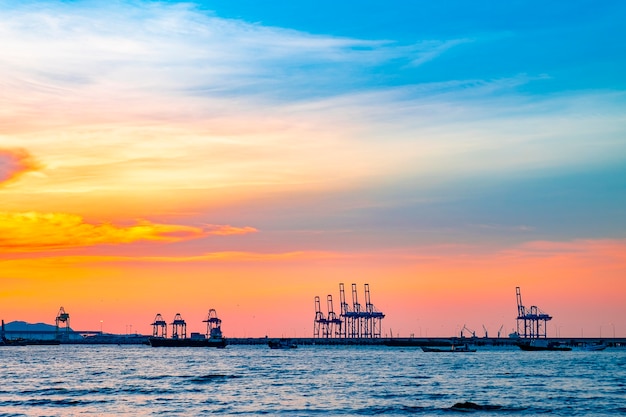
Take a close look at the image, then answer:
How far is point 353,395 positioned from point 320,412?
585 inches

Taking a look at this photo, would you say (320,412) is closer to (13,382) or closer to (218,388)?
(218,388)

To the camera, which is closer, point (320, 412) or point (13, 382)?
point (320, 412)

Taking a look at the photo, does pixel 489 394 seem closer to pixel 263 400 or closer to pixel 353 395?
pixel 353 395

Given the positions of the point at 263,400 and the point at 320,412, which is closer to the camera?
the point at 320,412

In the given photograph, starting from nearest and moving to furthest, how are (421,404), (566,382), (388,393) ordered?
(421,404) < (388,393) < (566,382)

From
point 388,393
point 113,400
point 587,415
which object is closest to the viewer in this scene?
point 587,415

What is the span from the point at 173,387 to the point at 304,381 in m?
16.1

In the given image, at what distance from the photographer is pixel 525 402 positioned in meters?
72.8

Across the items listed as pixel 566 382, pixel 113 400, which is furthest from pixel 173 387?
pixel 566 382

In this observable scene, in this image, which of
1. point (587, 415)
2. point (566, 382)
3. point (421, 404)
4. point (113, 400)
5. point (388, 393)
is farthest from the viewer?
point (566, 382)

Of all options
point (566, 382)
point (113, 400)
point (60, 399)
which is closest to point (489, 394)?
point (566, 382)

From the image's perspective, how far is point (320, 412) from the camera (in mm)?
66000

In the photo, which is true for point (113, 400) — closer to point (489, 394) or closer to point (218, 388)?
point (218, 388)

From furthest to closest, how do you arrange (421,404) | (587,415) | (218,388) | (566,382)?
(566,382) → (218,388) → (421,404) → (587,415)
